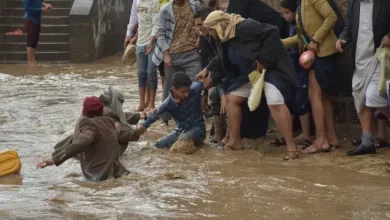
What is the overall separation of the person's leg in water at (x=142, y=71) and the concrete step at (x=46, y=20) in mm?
8364

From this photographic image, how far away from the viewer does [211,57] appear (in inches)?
439

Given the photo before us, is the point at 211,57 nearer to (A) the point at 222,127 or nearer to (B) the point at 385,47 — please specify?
(A) the point at 222,127

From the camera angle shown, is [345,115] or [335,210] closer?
[335,210]

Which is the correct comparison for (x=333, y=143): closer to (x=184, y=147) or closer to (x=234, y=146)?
(x=234, y=146)

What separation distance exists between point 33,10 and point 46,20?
2.19 metres

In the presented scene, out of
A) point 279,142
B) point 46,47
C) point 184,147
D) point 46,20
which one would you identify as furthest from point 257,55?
point 46,20

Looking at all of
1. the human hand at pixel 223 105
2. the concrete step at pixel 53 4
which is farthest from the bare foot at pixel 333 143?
the concrete step at pixel 53 4

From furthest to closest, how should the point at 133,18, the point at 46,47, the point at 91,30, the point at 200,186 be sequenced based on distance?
the point at 46,47
the point at 91,30
the point at 133,18
the point at 200,186

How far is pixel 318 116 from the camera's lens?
10.3m

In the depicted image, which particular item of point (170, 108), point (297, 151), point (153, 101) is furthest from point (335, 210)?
point (153, 101)

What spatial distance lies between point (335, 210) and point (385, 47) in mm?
2458

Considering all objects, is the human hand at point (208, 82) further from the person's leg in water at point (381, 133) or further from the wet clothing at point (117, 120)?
the person's leg in water at point (381, 133)

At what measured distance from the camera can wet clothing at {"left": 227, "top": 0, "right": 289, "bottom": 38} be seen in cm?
1094

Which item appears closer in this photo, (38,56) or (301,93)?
(301,93)
